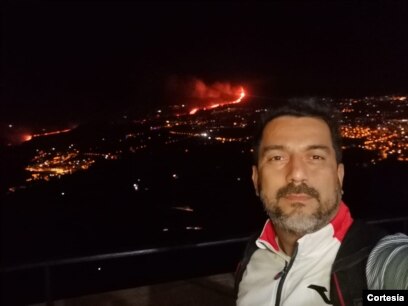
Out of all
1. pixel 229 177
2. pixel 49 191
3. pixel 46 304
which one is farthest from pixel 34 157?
pixel 46 304

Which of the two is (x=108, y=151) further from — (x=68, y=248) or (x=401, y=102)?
(x=401, y=102)

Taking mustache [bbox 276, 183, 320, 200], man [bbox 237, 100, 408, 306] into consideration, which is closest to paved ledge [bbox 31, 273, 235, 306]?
man [bbox 237, 100, 408, 306]

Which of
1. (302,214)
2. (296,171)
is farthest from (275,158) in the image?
(302,214)

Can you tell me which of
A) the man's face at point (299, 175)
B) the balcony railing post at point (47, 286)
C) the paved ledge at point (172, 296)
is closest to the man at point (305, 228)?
the man's face at point (299, 175)

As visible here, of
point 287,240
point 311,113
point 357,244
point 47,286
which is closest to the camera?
point 357,244

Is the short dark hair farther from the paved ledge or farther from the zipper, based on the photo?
the paved ledge

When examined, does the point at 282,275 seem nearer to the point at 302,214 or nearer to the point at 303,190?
the point at 302,214
